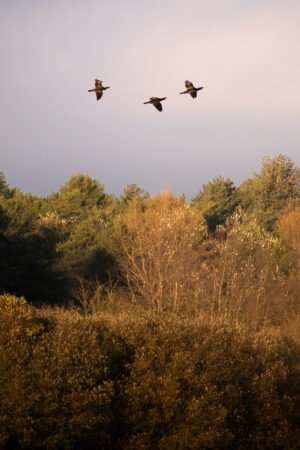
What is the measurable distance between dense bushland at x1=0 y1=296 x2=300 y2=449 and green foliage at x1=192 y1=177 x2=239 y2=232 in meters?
43.4

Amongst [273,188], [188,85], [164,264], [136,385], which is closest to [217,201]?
[273,188]

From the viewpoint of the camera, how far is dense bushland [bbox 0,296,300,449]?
1463 cm

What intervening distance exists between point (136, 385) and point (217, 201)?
49.1 m

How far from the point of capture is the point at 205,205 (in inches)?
2462

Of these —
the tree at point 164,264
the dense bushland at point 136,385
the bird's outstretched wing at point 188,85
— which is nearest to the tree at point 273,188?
the tree at point 164,264

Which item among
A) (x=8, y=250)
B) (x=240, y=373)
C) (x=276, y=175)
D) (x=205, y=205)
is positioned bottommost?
(x=240, y=373)

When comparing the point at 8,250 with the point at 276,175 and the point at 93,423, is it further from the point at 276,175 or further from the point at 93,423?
A: the point at 276,175

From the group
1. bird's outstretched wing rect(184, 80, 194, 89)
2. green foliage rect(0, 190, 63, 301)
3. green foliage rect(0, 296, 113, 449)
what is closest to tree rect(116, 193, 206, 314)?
green foliage rect(0, 190, 63, 301)

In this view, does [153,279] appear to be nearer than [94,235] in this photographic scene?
Yes

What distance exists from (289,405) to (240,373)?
1484 millimetres

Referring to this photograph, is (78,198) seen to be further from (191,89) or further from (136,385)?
(191,89)

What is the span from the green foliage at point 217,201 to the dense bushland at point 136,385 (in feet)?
142

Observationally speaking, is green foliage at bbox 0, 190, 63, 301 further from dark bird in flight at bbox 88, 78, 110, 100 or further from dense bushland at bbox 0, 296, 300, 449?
dark bird in flight at bbox 88, 78, 110, 100

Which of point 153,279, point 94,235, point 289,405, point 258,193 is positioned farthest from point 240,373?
point 258,193
